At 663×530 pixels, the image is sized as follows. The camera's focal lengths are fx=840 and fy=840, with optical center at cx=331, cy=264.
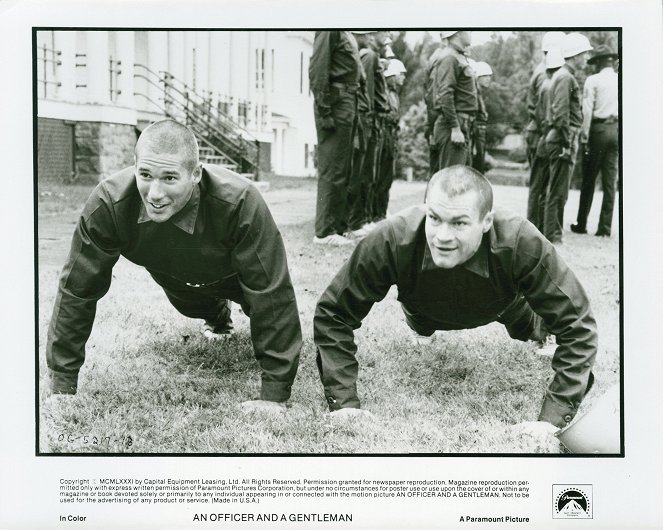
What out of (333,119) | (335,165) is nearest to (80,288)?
(335,165)

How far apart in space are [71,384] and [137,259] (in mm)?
602

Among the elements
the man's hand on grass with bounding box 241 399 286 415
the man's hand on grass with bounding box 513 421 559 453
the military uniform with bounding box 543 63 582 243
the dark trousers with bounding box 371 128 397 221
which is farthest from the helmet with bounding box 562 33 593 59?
the man's hand on grass with bounding box 241 399 286 415

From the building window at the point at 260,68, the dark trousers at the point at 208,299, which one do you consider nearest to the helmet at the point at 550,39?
the building window at the point at 260,68

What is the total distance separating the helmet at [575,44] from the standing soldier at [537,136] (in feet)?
0.11

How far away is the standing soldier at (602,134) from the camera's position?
362cm

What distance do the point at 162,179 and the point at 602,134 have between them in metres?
1.97

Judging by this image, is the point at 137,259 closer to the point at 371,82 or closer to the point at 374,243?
the point at 374,243

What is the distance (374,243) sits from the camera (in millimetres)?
3457

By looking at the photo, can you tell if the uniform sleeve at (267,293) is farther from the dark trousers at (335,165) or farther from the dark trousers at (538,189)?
the dark trousers at (538,189)

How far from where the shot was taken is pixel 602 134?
381 cm

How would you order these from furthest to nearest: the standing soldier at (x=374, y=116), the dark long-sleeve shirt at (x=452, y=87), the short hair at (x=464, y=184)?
the standing soldier at (x=374, y=116) → the dark long-sleeve shirt at (x=452, y=87) → the short hair at (x=464, y=184)

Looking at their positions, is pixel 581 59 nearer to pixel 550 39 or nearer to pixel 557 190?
pixel 550 39

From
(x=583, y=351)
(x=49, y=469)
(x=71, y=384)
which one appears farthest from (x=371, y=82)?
(x=49, y=469)

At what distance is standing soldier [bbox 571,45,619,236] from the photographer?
11.9ft
